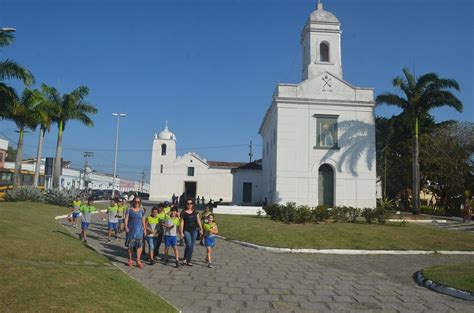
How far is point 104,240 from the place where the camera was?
12.9m

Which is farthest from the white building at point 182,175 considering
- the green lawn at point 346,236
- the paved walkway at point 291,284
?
the paved walkway at point 291,284

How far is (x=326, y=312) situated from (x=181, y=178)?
45335 mm

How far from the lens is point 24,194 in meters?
24.4

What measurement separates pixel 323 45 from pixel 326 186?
975 centimetres

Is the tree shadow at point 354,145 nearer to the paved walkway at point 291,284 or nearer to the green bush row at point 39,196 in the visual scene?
the paved walkway at point 291,284

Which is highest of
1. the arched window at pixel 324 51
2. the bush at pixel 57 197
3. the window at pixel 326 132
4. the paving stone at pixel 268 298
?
the arched window at pixel 324 51

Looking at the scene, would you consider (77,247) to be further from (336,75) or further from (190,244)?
(336,75)

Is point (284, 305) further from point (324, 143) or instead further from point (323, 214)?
point (324, 143)

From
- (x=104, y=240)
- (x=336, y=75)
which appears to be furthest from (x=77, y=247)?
(x=336, y=75)

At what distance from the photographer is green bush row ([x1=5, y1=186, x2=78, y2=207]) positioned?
24125mm

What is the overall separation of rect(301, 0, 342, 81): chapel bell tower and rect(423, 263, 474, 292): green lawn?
62.4 feet

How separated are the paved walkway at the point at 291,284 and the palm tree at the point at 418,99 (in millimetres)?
14619

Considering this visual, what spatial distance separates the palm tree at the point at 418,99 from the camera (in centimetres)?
2498

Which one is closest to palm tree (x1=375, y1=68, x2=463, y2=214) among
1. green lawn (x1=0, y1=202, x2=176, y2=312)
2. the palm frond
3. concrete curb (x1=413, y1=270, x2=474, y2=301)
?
the palm frond
